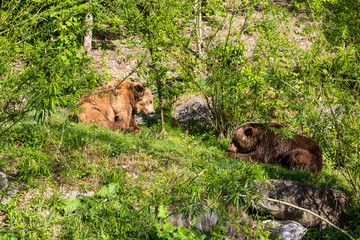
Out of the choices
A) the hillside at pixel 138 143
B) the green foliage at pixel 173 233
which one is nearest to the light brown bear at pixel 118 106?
the hillside at pixel 138 143

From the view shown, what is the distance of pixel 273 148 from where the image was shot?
7676mm

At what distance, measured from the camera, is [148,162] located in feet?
20.4

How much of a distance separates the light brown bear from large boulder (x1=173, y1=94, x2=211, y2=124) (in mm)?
1414

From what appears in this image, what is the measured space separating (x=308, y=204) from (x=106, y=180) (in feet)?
10.9

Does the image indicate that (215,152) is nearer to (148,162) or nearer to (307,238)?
(148,162)

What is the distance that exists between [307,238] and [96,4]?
4344 mm

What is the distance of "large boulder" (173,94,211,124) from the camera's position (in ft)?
33.7

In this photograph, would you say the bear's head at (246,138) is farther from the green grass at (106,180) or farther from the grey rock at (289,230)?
the grey rock at (289,230)

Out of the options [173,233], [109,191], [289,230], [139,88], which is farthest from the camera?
[139,88]

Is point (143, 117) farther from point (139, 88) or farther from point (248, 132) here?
point (248, 132)

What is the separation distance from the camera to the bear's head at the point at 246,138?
794 cm

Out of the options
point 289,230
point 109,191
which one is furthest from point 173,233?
point 289,230

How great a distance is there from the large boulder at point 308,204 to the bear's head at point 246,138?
8.36ft

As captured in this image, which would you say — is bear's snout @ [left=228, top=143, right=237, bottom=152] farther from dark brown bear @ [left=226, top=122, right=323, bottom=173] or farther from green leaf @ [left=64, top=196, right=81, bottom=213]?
green leaf @ [left=64, top=196, right=81, bottom=213]
